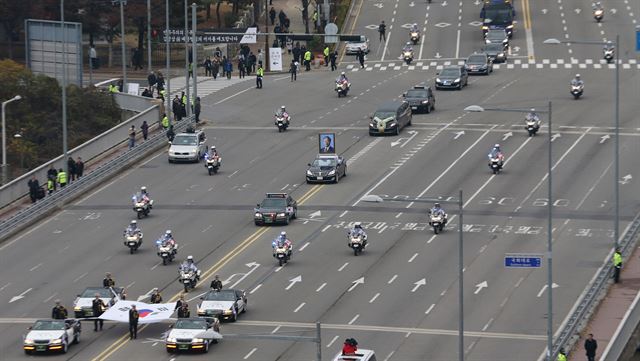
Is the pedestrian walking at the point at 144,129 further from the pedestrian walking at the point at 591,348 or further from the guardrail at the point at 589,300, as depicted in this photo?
the pedestrian walking at the point at 591,348

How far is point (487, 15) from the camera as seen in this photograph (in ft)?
440

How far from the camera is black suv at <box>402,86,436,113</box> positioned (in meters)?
107

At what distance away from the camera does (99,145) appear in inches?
3888

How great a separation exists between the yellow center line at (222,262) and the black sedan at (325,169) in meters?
0.48

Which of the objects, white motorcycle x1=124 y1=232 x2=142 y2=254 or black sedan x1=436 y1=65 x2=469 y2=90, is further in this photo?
black sedan x1=436 y1=65 x2=469 y2=90

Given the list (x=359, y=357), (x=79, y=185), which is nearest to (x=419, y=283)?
(x=359, y=357)

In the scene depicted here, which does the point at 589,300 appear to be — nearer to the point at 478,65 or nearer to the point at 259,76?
the point at 259,76

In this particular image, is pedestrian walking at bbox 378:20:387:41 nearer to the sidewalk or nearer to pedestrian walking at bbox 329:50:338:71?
pedestrian walking at bbox 329:50:338:71

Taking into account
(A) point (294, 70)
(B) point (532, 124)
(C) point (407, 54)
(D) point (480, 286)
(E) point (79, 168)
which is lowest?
(D) point (480, 286)

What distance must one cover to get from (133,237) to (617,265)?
20.8 meters

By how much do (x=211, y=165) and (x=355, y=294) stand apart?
24.3 metres

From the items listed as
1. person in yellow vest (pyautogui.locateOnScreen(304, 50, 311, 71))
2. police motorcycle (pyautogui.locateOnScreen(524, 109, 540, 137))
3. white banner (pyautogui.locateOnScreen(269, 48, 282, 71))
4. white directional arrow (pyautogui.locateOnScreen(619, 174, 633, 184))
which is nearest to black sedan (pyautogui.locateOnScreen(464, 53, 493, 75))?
person in yellow vest (pyautogui.locateOnScreen(304, 50, 311, 71))

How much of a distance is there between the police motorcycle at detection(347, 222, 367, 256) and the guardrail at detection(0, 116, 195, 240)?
16.3 m

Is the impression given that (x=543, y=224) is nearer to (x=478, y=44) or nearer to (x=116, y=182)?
(x=116, y=182)
